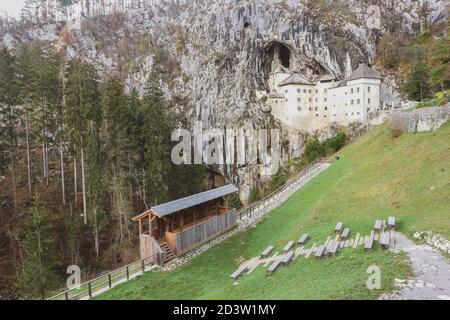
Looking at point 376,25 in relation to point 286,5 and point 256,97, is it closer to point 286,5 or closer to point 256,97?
point 286,5

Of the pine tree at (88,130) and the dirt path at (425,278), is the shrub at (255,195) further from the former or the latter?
the dirt path at (425,278)

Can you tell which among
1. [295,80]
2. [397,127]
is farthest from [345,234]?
[295,80]

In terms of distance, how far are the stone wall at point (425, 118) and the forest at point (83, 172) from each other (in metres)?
21.2

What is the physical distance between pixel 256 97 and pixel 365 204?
42.7 metres

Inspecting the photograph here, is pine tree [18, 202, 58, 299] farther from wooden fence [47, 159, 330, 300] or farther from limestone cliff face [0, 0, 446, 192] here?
limestone cliff face [0, 0, 446, 192]

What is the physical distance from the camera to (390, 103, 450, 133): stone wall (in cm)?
2139

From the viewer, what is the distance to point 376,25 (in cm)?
5525

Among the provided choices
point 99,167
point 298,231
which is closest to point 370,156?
point 298,231

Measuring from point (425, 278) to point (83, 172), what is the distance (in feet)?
79.0

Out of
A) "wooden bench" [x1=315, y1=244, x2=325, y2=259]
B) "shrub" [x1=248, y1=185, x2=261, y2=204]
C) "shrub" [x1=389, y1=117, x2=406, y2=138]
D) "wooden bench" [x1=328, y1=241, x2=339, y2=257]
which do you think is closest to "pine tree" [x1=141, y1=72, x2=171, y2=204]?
"wooden bench" [x1=315, y1=244, x2=325, y2=259]

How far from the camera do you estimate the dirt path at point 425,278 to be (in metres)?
7.08

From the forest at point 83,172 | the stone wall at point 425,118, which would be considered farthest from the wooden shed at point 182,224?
the stone wall at point 425,118

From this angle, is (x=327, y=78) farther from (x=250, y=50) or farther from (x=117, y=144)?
(x=117, y=144)

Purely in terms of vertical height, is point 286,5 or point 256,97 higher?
point 286,5
